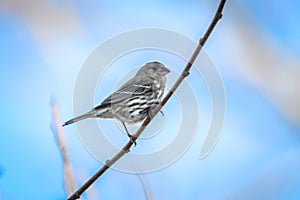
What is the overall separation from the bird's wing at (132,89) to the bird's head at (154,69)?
1 cm

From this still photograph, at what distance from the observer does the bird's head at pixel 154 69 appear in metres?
0.69

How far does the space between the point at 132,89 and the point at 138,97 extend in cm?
2

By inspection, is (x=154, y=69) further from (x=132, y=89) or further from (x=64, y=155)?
(x=64, y=155)

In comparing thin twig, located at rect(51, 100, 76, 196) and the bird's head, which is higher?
the bird's head

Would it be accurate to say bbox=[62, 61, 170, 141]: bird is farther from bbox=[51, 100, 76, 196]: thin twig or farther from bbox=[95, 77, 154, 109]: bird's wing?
bbox=[51, 100, 76, 196]: thin twig

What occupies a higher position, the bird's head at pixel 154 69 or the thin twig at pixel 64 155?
the bird's head at pixel 154 69

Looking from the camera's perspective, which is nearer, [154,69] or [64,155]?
[64,155]

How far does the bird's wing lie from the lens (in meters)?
A: 0.66

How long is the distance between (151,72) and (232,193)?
0.19 meters

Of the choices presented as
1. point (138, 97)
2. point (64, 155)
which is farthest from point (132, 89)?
point (64, 155)

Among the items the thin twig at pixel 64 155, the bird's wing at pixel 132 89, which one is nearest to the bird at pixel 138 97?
the bird's wing at pixel 132 89

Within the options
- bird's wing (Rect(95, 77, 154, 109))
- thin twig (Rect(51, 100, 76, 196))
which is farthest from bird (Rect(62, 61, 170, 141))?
thin twig (Rect(51, 100, 76, 196))

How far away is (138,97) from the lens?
2.26 ft

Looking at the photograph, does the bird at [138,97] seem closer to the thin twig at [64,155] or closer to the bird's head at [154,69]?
the bird's head at [154,69]
